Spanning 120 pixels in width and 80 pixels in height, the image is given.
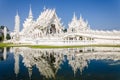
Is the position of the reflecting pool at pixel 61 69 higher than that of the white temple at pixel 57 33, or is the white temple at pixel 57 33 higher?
the white temple at pixel 57 33

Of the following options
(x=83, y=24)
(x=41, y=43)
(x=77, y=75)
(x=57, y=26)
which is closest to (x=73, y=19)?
(x=83, y=24)

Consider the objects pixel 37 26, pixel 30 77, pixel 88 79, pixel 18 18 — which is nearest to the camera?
pixel 88 79

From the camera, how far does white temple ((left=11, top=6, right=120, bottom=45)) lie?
4878 cm

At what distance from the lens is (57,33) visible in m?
60.4

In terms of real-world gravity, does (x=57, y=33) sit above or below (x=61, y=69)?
above

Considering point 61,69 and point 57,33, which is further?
point 57,33

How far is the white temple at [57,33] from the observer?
48.8 m

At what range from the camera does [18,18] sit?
86438mm

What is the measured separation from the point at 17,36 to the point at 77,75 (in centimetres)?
6568

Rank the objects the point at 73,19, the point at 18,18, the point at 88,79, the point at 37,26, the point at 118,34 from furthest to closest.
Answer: the point at 18,18
the point at 73,19
the point at 37,26
the point at 118,34
the point at 88,79

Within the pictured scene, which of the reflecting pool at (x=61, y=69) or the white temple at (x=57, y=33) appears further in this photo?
the white temple at (x=57, y=33)

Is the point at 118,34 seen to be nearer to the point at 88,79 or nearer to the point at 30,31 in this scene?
the point at 30,31

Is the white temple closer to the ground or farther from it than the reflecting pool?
farther from it

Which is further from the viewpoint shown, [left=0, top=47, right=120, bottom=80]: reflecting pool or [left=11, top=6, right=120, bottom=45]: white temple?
[left=11, top=6, right=120, bottom=45]: white temple
